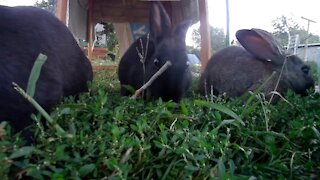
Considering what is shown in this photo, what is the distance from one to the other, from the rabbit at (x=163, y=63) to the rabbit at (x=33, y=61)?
37 cm

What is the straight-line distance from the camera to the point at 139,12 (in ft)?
18.4

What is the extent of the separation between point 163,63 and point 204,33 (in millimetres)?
1752

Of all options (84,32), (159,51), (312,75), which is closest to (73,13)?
(84,32)

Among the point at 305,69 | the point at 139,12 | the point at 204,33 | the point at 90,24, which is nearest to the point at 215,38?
the point at 204,33

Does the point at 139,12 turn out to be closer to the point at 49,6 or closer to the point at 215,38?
the point at 215,38

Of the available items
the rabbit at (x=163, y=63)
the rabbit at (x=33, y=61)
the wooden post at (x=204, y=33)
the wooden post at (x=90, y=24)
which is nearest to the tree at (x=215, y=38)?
the wooden post at (x=204, y=33)

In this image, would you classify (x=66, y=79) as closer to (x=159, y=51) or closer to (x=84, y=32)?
(x=159, y=51)

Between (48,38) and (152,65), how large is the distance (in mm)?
943

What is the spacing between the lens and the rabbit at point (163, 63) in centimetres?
270

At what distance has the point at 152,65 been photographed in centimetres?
295

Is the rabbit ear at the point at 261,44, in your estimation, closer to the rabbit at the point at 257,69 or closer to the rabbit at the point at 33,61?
the rabbit at the point at 257,69

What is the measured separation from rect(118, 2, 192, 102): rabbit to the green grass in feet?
2.77

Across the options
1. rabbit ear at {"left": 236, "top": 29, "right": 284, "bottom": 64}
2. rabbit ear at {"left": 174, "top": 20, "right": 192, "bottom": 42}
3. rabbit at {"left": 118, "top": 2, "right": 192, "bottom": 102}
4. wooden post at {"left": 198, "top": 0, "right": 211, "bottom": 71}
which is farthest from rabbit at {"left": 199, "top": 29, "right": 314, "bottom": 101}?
wooden post at {"left": 198, "top": 0, "right": 211, "bottom": 71}

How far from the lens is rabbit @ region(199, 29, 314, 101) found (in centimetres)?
301
